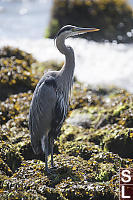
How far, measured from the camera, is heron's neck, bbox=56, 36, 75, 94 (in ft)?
16.3

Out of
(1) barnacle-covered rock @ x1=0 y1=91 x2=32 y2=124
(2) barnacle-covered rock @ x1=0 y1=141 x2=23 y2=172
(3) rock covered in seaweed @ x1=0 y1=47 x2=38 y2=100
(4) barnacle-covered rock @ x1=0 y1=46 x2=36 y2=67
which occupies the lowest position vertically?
(2) barnacle-covered rock @ x1=0 y1=141 x2=23 y2=172

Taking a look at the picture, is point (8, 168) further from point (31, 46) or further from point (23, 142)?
point (31, 46)

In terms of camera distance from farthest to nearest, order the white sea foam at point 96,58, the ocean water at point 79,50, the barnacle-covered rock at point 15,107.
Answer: the ocean water at point 79,50
the white sea foam at point 96,58
the barnacle-covered rock at point 15,107

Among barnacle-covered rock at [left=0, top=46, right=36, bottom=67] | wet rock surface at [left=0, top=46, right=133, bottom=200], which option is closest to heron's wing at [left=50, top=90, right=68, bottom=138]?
wet rock surface at [left=0, top=46, right=133, bottom=200]

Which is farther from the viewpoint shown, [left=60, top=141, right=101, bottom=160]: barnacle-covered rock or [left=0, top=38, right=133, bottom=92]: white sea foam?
[left=0, top=38, right=133, bottom=92]: white sea foam

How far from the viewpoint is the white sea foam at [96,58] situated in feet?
32.1

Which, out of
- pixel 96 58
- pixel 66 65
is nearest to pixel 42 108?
pixel 66 65

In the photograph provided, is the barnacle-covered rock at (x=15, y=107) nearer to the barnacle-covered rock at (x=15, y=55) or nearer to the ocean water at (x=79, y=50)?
the barnacle-covered rock at (x=15, y=55)

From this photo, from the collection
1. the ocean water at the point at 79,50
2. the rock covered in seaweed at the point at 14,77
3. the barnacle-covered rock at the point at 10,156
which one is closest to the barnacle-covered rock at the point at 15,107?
the rock covered in seaweed at the point at 14,77

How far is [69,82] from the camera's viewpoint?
507 centimetres

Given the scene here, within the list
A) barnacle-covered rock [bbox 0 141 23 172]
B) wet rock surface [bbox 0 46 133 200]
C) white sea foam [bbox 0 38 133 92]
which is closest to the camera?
wet rock surface [bbox 0 46 133 200]

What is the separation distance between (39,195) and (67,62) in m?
2.02

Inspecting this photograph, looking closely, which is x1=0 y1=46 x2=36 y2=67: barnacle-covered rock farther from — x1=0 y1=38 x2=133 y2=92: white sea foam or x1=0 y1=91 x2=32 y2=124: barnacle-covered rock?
x1=0 y1=91 x2=32 y2=124: barnacle-covered rock

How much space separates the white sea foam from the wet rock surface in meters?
1.60
